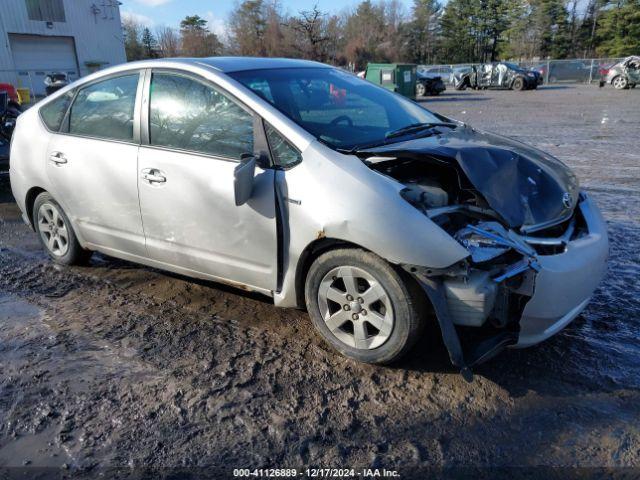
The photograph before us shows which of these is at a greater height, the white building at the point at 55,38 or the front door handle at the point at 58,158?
the white building at the point at 55,38

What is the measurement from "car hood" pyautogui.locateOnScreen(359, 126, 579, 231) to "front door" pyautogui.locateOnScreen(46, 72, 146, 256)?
5.92 feet

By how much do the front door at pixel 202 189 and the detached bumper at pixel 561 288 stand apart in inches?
58.1

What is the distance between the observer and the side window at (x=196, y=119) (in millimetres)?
3397

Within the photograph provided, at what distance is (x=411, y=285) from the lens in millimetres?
2867

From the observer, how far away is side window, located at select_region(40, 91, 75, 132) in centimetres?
445

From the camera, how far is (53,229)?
15.4 ft

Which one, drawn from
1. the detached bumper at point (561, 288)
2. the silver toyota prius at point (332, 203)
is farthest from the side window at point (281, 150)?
the detached bumper at point (561, 288)

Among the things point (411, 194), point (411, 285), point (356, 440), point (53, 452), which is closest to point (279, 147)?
point (411, 194)

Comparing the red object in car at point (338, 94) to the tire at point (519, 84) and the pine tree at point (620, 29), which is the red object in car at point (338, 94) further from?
the pine tree at point (620, 29)

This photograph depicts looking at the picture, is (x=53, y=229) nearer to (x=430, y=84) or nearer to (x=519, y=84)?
(x=430, y=84)

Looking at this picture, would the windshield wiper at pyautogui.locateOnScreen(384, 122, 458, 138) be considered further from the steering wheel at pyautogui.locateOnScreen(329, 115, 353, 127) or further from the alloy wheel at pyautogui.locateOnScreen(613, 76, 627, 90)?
the alloy wheel at pyautogui.locateOnScreen(613, 76, 627, 90)

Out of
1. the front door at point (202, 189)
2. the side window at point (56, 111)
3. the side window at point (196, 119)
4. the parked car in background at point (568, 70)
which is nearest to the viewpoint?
the front door at point (202, 189)

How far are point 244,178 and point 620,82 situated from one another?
1339 inches

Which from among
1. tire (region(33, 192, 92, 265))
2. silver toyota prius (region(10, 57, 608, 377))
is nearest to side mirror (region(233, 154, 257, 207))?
silver toyota prius (region(10, 57, 608, 377))
